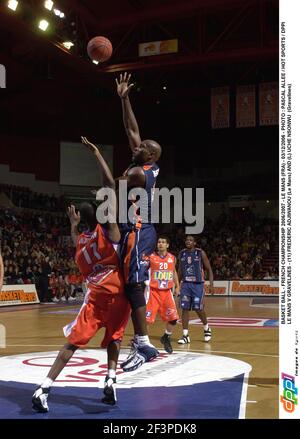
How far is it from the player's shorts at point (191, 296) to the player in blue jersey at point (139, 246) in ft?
16.0

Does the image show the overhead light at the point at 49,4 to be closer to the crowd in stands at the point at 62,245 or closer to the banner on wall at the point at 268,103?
the banner on wall at the point at 268,103

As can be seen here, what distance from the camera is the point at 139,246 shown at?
5016mm

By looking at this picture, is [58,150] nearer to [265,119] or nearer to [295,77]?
[265,119]

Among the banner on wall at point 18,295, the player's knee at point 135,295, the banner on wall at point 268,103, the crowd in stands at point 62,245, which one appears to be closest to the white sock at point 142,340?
the player's knee at point 135,295

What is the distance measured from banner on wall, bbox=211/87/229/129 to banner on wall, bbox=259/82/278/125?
4.14 feet

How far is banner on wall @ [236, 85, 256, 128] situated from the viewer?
20.1 metres

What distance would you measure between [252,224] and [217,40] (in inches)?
612

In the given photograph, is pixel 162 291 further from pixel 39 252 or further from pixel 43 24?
pixel 39 252

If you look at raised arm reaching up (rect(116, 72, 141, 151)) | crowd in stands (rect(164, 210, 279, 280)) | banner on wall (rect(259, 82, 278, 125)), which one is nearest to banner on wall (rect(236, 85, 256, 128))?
banner on wall (rect(259, 82, 278, 125))

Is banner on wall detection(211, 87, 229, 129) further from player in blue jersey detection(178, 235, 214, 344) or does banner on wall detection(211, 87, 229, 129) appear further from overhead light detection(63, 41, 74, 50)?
player in blue jersey detection(178, 235, 214, 344)

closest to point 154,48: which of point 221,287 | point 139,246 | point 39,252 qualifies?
point 39,252

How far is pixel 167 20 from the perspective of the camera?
17922 mm

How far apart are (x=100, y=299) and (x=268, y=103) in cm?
1667

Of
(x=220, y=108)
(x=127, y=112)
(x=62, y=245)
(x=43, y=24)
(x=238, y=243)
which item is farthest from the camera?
(x=238, y=243)
